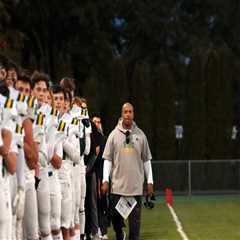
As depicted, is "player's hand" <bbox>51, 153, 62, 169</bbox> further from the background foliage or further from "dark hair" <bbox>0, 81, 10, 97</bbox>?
the background foliage

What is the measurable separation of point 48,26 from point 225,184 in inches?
715

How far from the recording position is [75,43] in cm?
4778

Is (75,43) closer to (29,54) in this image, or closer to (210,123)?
(29,54)

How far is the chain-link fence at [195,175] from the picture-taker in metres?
32.2

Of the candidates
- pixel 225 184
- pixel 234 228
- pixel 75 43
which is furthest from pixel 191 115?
pixel 234 228

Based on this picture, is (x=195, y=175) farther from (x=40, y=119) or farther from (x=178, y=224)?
(x=40, y=119)

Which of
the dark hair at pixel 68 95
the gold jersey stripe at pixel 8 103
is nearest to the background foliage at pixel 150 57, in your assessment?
the dark hair at pixel 68 95

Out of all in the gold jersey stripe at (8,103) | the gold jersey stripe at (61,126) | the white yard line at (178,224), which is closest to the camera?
the gold jersey stripe at (8,103)

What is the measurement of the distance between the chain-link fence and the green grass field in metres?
0.46

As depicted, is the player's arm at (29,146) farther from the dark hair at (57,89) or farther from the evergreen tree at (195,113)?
the evergreen tree at (195,113)

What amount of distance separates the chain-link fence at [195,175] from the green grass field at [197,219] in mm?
456

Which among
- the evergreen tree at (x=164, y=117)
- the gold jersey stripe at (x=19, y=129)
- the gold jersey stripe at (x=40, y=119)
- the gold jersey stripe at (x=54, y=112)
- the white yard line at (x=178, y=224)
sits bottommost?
the white yard line at (x=178, y=224)

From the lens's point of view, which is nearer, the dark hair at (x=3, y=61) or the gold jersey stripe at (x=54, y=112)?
the dark hair at (x=3, y=61)

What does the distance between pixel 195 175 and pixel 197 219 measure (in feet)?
32.9
